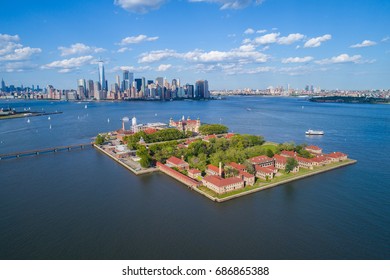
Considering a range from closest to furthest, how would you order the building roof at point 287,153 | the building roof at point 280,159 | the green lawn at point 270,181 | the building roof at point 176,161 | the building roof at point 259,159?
1. the green lawn at point 270,181
2. the building roof at point 259,159
3. the building roof at point 280,159
4. the building roof at point 176,161
5. the building roof at point 287,153

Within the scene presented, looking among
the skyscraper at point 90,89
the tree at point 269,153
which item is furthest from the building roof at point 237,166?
the skyscraper at point 90,89

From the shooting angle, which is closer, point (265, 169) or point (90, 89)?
point (265, 169)

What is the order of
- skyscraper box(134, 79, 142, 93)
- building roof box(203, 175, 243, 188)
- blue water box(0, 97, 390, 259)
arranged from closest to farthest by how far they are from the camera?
blue water box(0, 97, 390, 259), building roof box(203, 175, 243, 188), skyscraper box(134, 79, 142, 93)

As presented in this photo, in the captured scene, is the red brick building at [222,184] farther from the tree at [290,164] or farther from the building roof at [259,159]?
the tree at [290,164]

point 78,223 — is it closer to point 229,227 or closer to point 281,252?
point 229,227

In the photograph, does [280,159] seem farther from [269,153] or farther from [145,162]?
[145,162]

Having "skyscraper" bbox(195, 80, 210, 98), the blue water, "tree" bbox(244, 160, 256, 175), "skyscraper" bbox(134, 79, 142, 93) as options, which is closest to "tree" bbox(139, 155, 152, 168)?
the blue water

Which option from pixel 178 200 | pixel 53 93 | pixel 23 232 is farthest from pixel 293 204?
pixel 53 93

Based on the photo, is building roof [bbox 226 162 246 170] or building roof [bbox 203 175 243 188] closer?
building roof [bbox 203 175 243 188]

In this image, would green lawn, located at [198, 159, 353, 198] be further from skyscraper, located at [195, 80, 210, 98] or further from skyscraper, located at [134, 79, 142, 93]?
skyscraper, located at [134, 79, 142, 93]

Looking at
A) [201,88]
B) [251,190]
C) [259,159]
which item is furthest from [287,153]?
[201,88]

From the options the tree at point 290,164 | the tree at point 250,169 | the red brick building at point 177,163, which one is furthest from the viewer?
the red brick building at point 177,163
